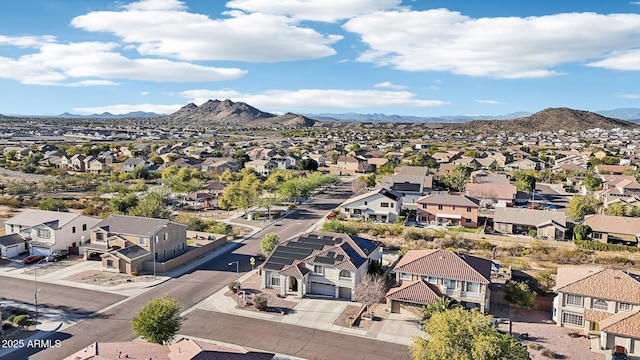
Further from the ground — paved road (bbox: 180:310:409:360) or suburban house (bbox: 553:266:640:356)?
suburban house (bbox: 553:266:640:356)

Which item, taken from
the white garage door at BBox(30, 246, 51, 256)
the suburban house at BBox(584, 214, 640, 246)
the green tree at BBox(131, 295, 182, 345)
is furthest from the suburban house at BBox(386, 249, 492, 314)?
the white garage door at BBox(30, 246, 51, 256)

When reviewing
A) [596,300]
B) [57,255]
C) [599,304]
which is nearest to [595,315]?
[599,304]

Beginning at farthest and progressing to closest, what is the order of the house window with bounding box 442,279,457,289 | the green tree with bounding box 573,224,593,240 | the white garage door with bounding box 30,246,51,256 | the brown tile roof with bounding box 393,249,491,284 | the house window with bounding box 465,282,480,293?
1. the green tree with bounding box 573,224,593,240
2. the white garage door with bounding box 30,246,51,256
3. the house window with bounding box 442,279,457,289
4. the brown tile roof with bounding box 393,249,491,284
5. the house window with bounding box 465,282,480,293

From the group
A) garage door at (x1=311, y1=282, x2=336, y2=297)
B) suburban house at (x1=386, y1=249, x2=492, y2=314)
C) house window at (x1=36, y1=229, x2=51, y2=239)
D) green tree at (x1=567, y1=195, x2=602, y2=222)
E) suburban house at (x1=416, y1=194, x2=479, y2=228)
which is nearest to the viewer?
suburban house at (x1=386, y1=249, x2=492, y2=314)

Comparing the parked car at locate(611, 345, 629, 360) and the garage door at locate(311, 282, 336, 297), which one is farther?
the garage door at locate(311, 282, 336, 297)

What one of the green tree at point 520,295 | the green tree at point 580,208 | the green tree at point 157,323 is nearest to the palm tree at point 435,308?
the green tree at point 520,295

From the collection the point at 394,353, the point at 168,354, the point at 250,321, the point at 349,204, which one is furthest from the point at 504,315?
the point at 349,204

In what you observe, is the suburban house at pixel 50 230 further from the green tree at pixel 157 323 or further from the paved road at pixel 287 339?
the green tree at pixel 157 323

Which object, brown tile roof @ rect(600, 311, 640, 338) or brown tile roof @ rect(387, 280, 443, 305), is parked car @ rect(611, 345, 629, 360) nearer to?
brown tile roof @ rect(600, 311, 640, 338)
